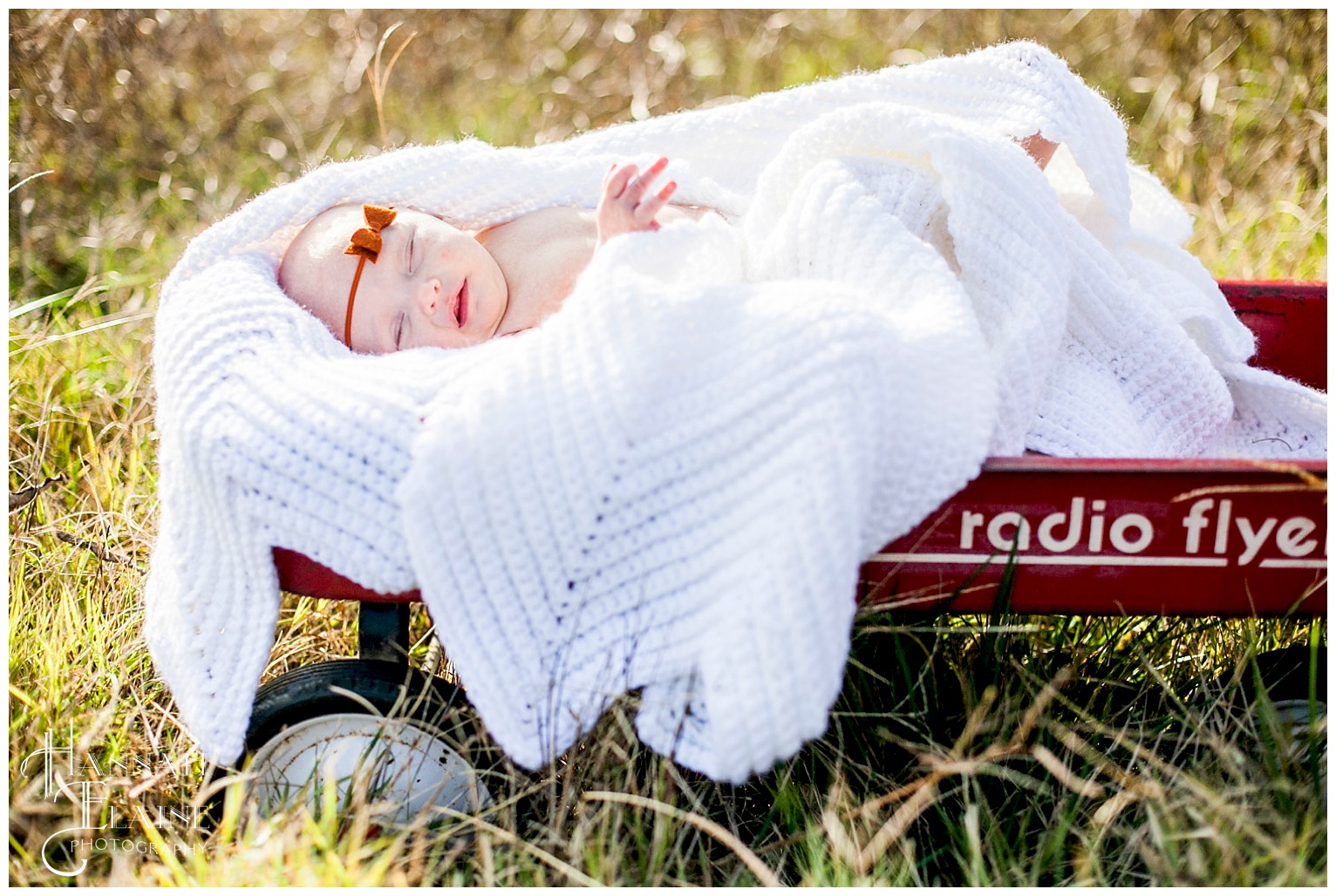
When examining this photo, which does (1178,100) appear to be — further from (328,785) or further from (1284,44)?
(328,785)

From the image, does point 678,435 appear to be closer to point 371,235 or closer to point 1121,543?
point 1121,543

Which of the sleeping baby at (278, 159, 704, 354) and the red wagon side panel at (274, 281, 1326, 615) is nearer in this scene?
the red wagon side panel at (274, 281, 1326, 615)

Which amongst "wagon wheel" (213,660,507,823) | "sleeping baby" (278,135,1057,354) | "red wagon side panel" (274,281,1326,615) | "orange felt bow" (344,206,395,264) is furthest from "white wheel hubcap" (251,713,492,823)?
"orange felt bow" (344,206,395,264)

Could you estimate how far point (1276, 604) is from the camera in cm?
151

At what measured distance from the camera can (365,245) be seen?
1.84m

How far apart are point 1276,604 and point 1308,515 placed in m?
0.13

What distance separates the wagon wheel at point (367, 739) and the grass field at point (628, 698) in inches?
2.2

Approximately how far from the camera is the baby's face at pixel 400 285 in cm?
185

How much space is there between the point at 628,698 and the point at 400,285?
2.61ft

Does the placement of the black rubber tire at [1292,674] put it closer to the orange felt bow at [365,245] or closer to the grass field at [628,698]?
the grass field at [628,698]

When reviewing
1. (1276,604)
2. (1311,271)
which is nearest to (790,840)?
(1276,604)

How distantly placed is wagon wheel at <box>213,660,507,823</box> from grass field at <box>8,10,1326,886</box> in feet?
0.19

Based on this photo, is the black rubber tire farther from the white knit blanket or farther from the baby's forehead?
the baby's forehead

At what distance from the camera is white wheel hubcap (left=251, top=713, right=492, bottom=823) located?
5.11 ft
